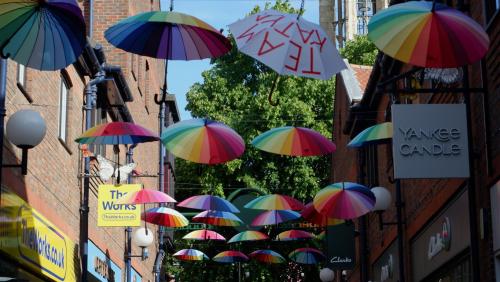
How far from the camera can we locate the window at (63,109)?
19141 mm

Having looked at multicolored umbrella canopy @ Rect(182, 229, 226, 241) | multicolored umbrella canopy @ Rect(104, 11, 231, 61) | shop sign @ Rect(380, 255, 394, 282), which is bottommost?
shop sign @ Rect(380, 255, 394, 282)

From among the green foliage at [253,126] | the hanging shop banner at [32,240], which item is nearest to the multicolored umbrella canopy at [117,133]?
the hanging shop banner at [32,240]

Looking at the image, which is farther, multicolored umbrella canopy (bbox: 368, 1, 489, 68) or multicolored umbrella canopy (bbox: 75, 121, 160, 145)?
multicolored umbrella canopy (bbox: 75, 121, 160, 145)

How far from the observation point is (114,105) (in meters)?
25.3

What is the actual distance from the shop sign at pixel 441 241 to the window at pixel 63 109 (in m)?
7.31

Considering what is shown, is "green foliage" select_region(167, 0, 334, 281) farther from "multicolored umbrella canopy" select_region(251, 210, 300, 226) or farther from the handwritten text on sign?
the handwritten text on sign

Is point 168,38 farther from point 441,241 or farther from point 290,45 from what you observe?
point 441,241

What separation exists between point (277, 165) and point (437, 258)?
25701 mm

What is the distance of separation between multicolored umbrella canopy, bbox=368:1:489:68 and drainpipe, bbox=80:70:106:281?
36.6 ft

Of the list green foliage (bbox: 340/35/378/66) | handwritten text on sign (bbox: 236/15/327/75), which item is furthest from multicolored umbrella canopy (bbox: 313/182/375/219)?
green foliage (bbox: 340/35/378/66)

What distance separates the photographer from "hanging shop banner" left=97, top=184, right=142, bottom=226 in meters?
20.9

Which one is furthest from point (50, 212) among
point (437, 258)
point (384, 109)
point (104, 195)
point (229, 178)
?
point (229, 178)

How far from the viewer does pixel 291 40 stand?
37.0 ft

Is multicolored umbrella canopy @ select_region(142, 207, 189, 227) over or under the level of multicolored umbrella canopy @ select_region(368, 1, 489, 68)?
under
